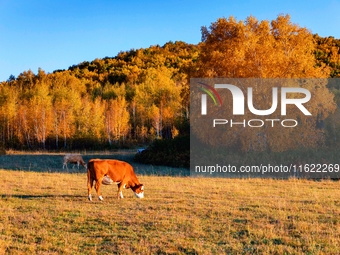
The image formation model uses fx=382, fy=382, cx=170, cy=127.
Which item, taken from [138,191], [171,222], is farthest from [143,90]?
[171,222]

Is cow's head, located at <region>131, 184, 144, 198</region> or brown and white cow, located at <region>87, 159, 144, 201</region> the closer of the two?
brown and white cow, located at <region>87, 159, 144, 201</region>

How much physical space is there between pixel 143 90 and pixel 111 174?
4917cm

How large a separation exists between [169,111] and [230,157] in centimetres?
3217

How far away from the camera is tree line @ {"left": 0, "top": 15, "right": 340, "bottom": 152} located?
25.2 meters

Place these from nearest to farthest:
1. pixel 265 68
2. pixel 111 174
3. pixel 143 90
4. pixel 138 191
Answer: pixel 111 174 < pixel 138 191 < pixel 265 68 < pixel 143 90

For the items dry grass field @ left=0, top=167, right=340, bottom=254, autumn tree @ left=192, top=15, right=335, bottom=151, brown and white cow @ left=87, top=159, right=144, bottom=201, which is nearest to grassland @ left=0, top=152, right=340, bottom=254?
dry grass field @ left=0, top=167, right=340, bottom=254

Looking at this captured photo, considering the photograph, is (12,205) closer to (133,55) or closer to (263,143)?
(263,143)

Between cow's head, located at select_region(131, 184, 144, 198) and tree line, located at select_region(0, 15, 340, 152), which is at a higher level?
tree line, located at select_region(0, 15, 340, 152)

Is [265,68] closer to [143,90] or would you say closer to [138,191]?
[138,191]

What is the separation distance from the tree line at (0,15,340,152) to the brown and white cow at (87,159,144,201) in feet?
48.8

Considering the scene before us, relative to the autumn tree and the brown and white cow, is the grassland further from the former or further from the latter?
the autumn tree

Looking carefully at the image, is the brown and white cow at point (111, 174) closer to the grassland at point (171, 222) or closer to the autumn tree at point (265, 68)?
the grassland at point (171, 222)

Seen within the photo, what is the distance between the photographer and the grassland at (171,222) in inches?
260

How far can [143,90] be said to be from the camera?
2368 inches
